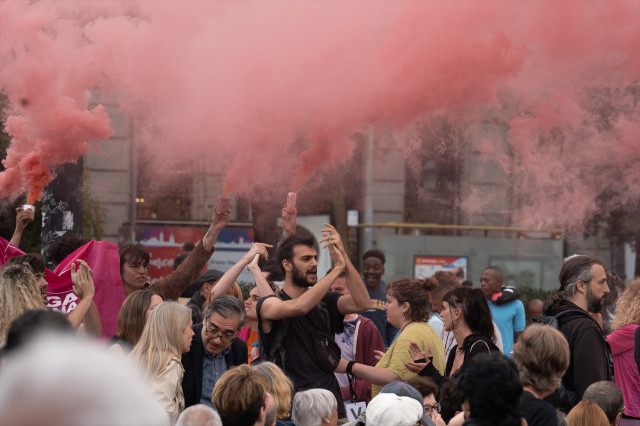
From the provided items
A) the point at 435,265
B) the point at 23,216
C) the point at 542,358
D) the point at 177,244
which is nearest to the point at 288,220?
the point at 23,216

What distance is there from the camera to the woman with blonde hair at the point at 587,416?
15.0 feet

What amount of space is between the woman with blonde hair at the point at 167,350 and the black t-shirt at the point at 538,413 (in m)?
1.85

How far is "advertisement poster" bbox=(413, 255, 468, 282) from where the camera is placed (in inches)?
560

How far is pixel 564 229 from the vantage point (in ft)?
50.9

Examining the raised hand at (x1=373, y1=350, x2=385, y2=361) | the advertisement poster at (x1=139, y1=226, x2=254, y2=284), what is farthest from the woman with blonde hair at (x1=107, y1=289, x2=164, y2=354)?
the advertisement poster at (x1=139, y1=226, x2=254, y2=284)

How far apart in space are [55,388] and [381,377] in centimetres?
360

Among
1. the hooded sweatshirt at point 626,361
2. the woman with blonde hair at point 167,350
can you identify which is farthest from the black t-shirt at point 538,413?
the hooded sweatshirt at point 626,361

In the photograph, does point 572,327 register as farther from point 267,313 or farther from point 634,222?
point 634,222

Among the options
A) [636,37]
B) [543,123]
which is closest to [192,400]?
[636,37]

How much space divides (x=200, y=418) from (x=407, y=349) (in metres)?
2.21

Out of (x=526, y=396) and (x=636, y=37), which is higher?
(x=636, y=37)

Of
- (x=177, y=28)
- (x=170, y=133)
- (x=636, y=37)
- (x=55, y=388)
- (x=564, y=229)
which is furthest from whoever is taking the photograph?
(x=564, y=229)

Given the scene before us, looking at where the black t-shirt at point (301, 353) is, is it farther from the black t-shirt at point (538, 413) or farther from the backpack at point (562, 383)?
the black t-shirt at point (538, 413)

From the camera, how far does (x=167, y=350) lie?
453cm
